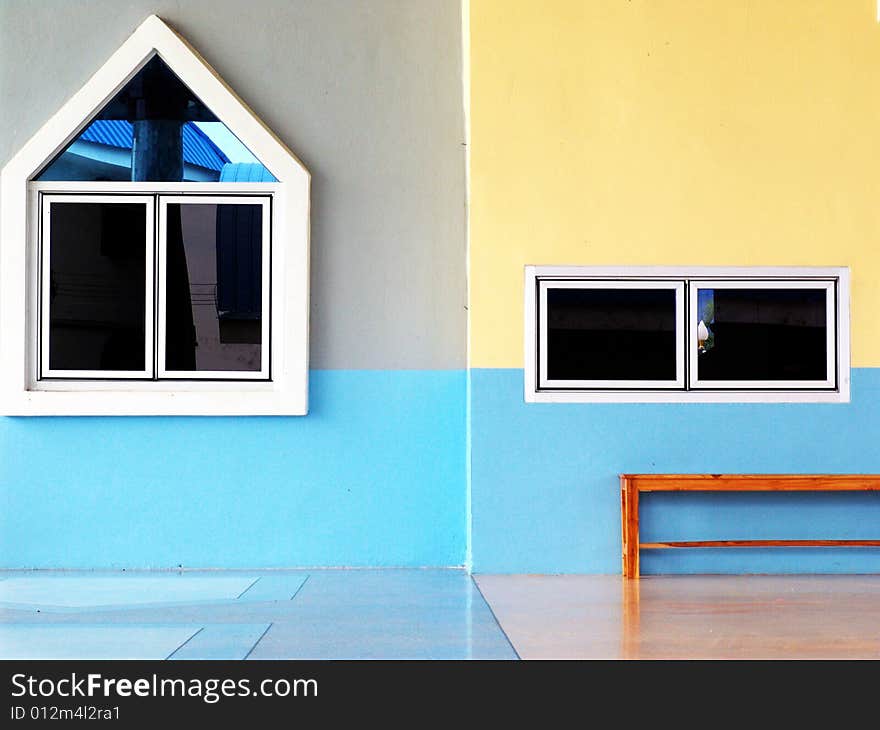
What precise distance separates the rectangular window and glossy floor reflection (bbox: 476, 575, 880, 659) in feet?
6.98

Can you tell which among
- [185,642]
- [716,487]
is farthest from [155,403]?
[716,487]

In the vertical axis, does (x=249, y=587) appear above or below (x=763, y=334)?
below

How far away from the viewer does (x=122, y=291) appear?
6105 millimetres

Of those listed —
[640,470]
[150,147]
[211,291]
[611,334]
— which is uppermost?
[150,147]

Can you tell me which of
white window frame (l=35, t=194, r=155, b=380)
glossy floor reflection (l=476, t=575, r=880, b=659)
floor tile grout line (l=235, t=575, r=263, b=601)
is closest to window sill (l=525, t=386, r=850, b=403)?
glossy floor reflection (l=476, t=575, r=880, b=659)

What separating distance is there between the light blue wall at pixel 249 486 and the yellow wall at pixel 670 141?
0.75 meters

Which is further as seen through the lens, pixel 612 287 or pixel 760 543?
pixel 612 287

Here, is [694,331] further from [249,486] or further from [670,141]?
[249,486]

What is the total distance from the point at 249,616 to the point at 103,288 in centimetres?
243

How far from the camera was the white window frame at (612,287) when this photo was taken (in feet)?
19.7

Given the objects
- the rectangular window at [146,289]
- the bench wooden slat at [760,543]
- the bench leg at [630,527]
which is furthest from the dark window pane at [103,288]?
the bench wooden slat at [760,543]

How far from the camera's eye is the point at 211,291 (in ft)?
20.1
